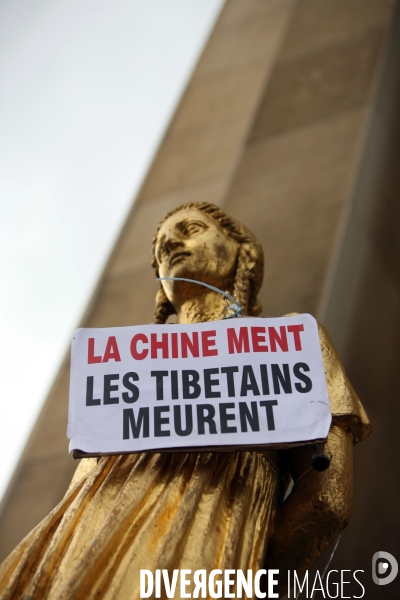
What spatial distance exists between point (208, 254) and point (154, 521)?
1311 mm

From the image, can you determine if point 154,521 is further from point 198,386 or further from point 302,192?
point 302,192

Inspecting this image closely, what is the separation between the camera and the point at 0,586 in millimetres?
2371

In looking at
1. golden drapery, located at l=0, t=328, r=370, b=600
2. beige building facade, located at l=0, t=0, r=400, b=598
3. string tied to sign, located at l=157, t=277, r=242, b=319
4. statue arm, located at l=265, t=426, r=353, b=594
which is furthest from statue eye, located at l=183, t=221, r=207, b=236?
beige building facade, located at l=0, t=0, r=400, b=598

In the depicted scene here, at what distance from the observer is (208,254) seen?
348cm

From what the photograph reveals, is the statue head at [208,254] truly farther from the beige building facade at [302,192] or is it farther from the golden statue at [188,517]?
the beige building facade at [302,192]

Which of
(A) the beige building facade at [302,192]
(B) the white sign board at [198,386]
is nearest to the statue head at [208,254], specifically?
(B) the white sign board at [198,386]

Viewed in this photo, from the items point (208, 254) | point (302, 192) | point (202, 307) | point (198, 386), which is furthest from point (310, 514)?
point (302, 192)

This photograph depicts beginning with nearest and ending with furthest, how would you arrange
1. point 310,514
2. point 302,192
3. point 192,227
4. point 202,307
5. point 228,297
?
point 310,514
point 228,297
point 202,307
point 192,227
point 302,192

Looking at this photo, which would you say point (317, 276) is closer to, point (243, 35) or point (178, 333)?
point (178, 333)

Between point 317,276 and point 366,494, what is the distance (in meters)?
1.30

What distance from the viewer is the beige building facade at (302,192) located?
468cm

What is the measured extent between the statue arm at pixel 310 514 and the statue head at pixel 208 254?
0.95 metres

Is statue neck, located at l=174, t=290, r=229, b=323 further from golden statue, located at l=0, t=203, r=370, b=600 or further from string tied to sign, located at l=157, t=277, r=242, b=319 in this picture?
golden statue, located at l=0, t=203, r=370, b=600

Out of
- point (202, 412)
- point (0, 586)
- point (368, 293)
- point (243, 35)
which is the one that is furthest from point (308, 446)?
point (243, 35)
